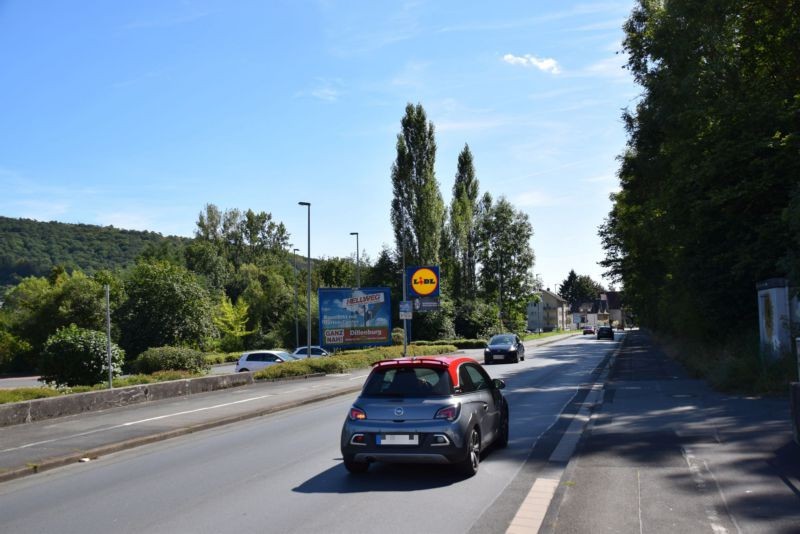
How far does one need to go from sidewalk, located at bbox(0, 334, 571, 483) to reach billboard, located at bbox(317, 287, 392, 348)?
59.3 feet

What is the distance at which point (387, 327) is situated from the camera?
139ft

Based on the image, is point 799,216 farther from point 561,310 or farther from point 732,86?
point 561,310

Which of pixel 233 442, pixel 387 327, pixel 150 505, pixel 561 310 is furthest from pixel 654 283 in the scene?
pixel 561 310

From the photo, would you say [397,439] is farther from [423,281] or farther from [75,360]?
[423,281]

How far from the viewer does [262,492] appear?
7902 mm

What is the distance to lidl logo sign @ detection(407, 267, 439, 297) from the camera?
5369 cm

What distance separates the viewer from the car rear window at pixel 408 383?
8.45 metres

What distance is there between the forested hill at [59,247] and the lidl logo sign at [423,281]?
69068mm

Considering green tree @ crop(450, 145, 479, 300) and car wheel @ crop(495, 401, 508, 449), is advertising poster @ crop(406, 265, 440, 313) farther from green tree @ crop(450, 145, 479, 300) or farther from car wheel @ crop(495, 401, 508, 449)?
car wheel @ crop(495, 401, 508, 449)

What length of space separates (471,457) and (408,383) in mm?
1141

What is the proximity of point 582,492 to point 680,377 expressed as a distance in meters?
16.6

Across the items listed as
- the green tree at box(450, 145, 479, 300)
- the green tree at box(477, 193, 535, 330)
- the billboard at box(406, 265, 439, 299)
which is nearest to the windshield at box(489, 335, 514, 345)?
the billboard at box(406, 265, 439, 299)

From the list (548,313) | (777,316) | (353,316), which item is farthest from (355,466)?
(548,313)

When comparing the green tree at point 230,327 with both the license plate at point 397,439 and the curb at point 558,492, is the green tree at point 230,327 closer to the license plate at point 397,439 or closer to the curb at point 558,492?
the curb at point 558,492
